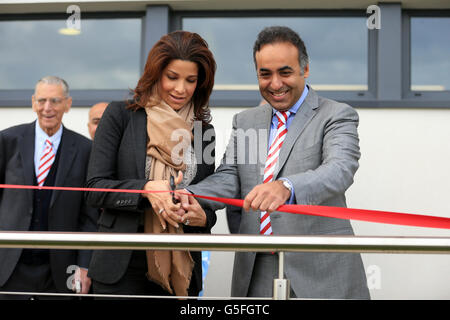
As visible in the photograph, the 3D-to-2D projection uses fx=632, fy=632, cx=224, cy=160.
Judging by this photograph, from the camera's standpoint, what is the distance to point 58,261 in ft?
11.8

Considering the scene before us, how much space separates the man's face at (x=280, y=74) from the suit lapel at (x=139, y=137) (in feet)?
1.65

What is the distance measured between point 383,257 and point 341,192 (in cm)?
300

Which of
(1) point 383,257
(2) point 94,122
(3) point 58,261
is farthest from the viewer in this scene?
(1) point 383,257

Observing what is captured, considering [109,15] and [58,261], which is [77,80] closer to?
[109,15]

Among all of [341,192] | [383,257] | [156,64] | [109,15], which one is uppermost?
[109,15]

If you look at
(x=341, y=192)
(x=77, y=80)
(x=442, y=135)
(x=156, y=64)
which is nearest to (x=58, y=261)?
(x=156, y=64)

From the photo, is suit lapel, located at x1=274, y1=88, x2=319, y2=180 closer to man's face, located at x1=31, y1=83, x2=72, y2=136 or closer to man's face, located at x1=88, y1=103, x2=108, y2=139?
man's face, located at x1=31, y1=83, x2=72, y2=136

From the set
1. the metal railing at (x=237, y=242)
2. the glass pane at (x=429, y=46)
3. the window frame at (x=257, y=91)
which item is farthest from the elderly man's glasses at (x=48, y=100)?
the glass pane at (x=429, y=46)

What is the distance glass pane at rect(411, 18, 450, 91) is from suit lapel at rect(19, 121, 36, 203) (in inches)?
130

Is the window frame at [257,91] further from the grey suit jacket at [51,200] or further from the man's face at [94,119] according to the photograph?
the grey suit jacket at [51,200]

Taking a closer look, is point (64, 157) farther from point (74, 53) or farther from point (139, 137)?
point (74, 53)
